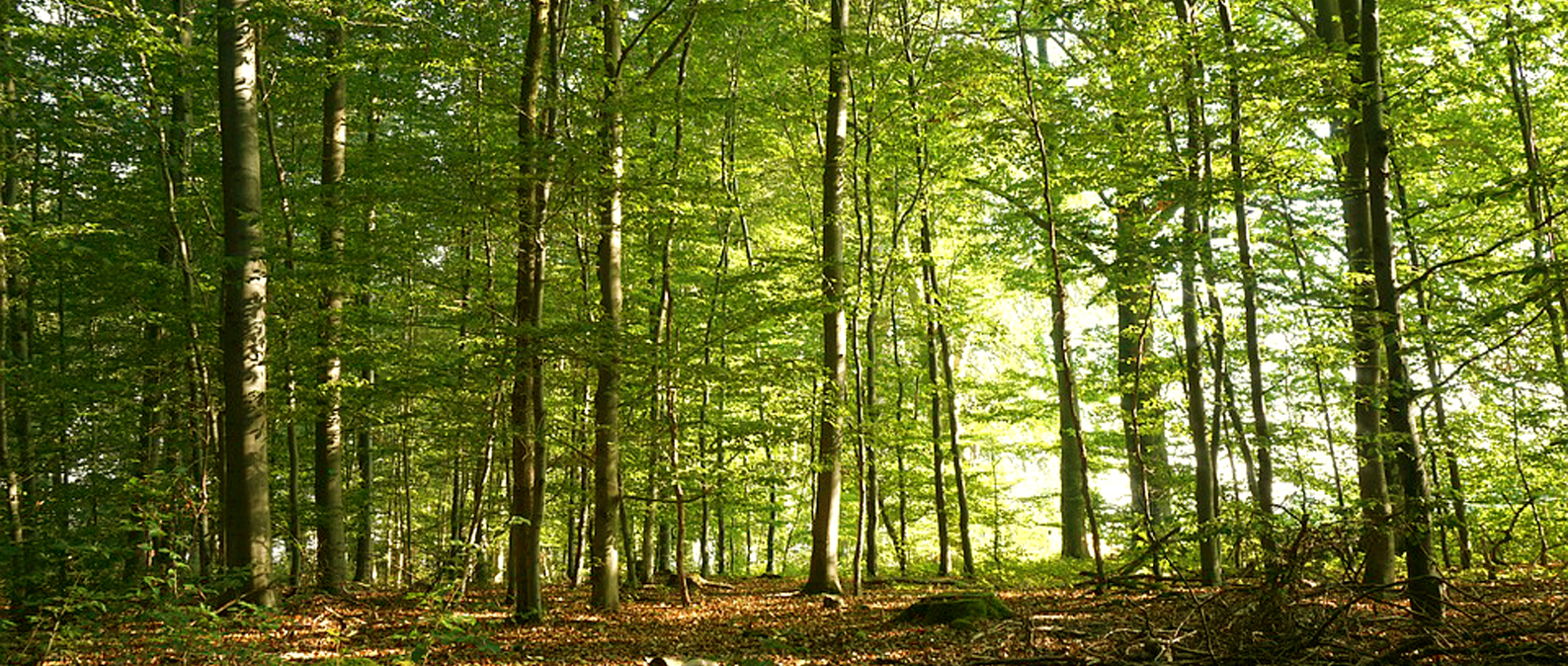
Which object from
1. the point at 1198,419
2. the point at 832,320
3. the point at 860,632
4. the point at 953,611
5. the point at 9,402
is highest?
the point at 832,320

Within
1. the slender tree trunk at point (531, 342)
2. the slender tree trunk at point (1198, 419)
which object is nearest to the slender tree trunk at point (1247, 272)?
the slender tree trunk at point (1198, 419)

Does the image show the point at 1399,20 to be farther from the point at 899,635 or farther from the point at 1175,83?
the point at 899,635

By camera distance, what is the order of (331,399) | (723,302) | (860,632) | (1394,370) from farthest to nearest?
(723,302)
(331,399)
(860,632)
(1394,370)

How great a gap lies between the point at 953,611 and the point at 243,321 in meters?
7.51

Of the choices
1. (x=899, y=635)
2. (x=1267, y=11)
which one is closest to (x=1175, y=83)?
(x=1267, y=11)

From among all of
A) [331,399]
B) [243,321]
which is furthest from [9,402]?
[243,321]

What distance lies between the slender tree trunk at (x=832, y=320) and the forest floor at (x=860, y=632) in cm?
67

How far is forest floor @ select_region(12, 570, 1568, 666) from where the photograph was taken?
216 inches

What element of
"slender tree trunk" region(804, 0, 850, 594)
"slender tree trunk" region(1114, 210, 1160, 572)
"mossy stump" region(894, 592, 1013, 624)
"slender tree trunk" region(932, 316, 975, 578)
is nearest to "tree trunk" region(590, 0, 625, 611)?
"slender tree trunk" region(804, 0, 850, 594)

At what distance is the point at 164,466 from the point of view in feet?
47.0

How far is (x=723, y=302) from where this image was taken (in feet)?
48.2

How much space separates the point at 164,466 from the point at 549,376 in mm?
8851

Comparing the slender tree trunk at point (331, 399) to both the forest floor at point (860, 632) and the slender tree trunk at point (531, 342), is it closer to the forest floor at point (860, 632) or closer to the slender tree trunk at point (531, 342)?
the forest floor at point (860, 632)

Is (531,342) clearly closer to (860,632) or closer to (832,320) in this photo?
(860,632)
